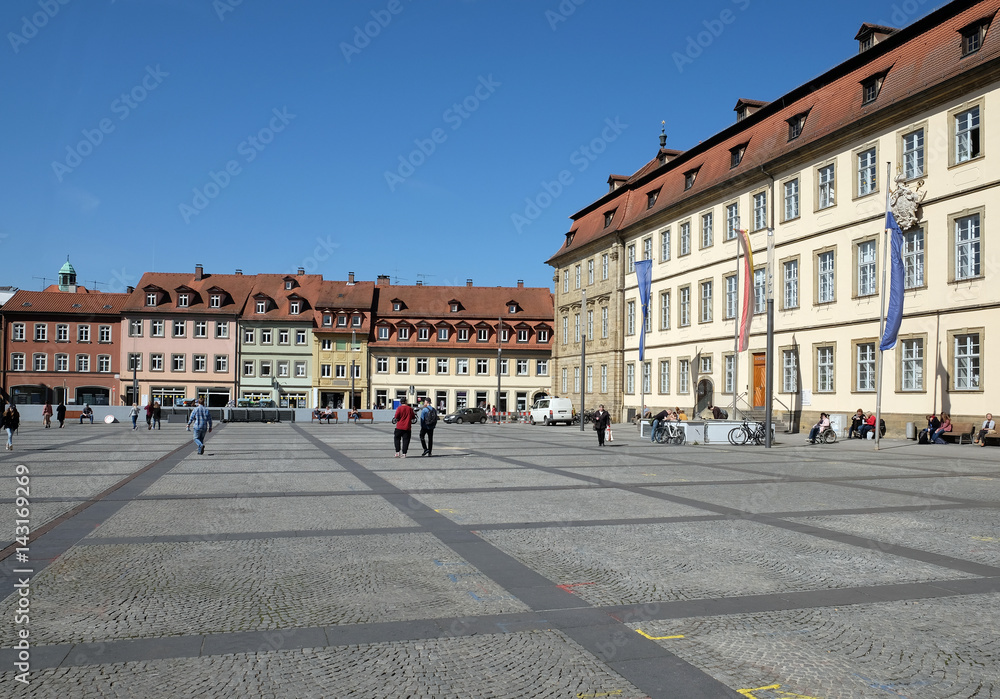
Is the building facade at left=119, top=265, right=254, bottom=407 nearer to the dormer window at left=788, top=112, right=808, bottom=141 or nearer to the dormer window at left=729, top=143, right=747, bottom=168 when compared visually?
the dormer window at left=729, top=143, right=747, bottom=168

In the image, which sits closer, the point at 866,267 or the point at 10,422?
the point at 10,422

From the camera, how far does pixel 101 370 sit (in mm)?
81000

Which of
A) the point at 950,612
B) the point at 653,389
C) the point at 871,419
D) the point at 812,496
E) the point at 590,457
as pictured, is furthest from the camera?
the point at 653,389

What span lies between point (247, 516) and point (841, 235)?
105 feet

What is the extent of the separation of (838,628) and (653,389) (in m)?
49.6

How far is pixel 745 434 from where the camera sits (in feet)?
104

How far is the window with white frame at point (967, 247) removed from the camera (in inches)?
1185

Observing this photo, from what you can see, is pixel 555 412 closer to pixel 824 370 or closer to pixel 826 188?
pixel 824 370

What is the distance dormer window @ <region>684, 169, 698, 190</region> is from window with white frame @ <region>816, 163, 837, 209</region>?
1164cm

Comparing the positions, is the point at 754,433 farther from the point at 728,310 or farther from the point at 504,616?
the point at 504,616

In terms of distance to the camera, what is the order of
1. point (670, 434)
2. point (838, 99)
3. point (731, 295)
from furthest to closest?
point (731, 295) → point (838, 99) → point (670, 434)

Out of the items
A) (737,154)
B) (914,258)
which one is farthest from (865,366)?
(737,154)

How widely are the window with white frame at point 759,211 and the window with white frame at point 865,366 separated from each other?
373 inches

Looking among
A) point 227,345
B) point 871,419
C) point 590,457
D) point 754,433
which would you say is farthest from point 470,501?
point 227,345
